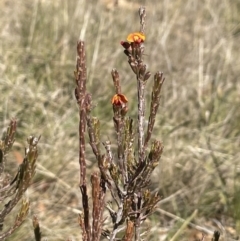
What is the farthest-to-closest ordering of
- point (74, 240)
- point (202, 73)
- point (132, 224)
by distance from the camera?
point (202, 73) < point (74, 240) < point (132, 224)

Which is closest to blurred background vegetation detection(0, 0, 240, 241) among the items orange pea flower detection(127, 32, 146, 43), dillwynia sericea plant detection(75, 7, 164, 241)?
dillwynia sericea plant detection(75, 7, 164, 241)

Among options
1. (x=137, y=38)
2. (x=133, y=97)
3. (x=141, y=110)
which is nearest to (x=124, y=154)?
(x=141, y=110)

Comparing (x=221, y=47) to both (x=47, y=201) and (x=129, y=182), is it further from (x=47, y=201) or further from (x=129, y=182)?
(x=129, y=182)

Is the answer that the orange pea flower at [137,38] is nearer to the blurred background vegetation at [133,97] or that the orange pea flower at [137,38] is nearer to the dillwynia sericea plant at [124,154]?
the dillwynia sericea plant at [124,154]

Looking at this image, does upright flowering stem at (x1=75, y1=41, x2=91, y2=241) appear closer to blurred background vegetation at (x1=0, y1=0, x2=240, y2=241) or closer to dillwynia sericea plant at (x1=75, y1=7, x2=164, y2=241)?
dillwynia sericea plant at (x1=75, y1=7, x2=164, y2=241)

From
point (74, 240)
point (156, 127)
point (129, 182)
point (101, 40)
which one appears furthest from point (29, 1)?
point (129, 182)

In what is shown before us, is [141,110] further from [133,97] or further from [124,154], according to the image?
[133,97]

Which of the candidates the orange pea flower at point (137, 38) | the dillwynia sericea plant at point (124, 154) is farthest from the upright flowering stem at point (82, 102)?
the orange pea flower at point (137, 38)
